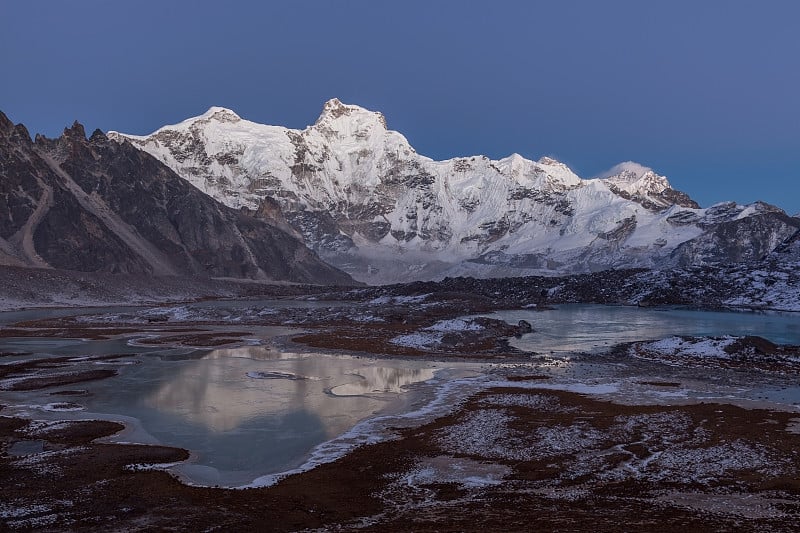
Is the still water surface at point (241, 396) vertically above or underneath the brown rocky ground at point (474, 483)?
underneath

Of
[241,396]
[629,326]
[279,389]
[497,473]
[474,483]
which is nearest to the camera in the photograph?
[474,483]

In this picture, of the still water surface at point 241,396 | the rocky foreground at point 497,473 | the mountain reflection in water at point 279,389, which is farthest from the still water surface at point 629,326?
the rocky foreground at point 497,473

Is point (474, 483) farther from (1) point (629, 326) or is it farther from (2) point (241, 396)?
(1) point (629, 326)

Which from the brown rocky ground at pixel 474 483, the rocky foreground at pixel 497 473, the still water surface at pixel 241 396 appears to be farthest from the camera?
the still water surface at pixel 241 396

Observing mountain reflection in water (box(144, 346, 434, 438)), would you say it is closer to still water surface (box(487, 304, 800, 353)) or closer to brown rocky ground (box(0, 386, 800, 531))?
brown rocky ground (box(0, 386, 800, 531))

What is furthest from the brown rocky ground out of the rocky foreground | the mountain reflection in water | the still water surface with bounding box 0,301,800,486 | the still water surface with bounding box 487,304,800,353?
the still water surface with bounding box 487,304,800,353

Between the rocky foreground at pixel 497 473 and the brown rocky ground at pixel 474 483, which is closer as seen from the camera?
the brown rocky ground at pixel 474 483

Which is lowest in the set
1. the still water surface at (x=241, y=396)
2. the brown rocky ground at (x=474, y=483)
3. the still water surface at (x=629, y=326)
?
the still water surface at (x=241, y=396)

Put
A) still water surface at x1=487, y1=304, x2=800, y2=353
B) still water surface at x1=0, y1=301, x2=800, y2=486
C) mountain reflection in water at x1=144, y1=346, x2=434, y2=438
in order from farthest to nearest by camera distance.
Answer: still water surface at x1=487, y1=304, x2=800, y2=353
mountain reflection in water at x1=144, y1=346, x2=434, y2=438
still water surface at x1=0, y1=301, x2=800, y2=486

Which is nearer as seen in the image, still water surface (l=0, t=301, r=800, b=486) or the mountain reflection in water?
still water surface (l=0, t=301, r=800, b=486)

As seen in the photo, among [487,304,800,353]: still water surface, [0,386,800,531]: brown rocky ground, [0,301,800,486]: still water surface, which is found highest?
[487,304,800,353]: still water surface

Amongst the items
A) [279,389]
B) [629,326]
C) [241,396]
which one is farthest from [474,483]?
[629,326]

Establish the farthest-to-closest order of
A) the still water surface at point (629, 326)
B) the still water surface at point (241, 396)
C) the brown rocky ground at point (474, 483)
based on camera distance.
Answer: the still water surface at point (629, 326)
the still water surface at point (241, 396)
the brown rocky ground at point (474, 483)

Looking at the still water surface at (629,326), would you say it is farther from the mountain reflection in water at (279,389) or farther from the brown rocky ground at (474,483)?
the brown rocky ground at (474,483)
